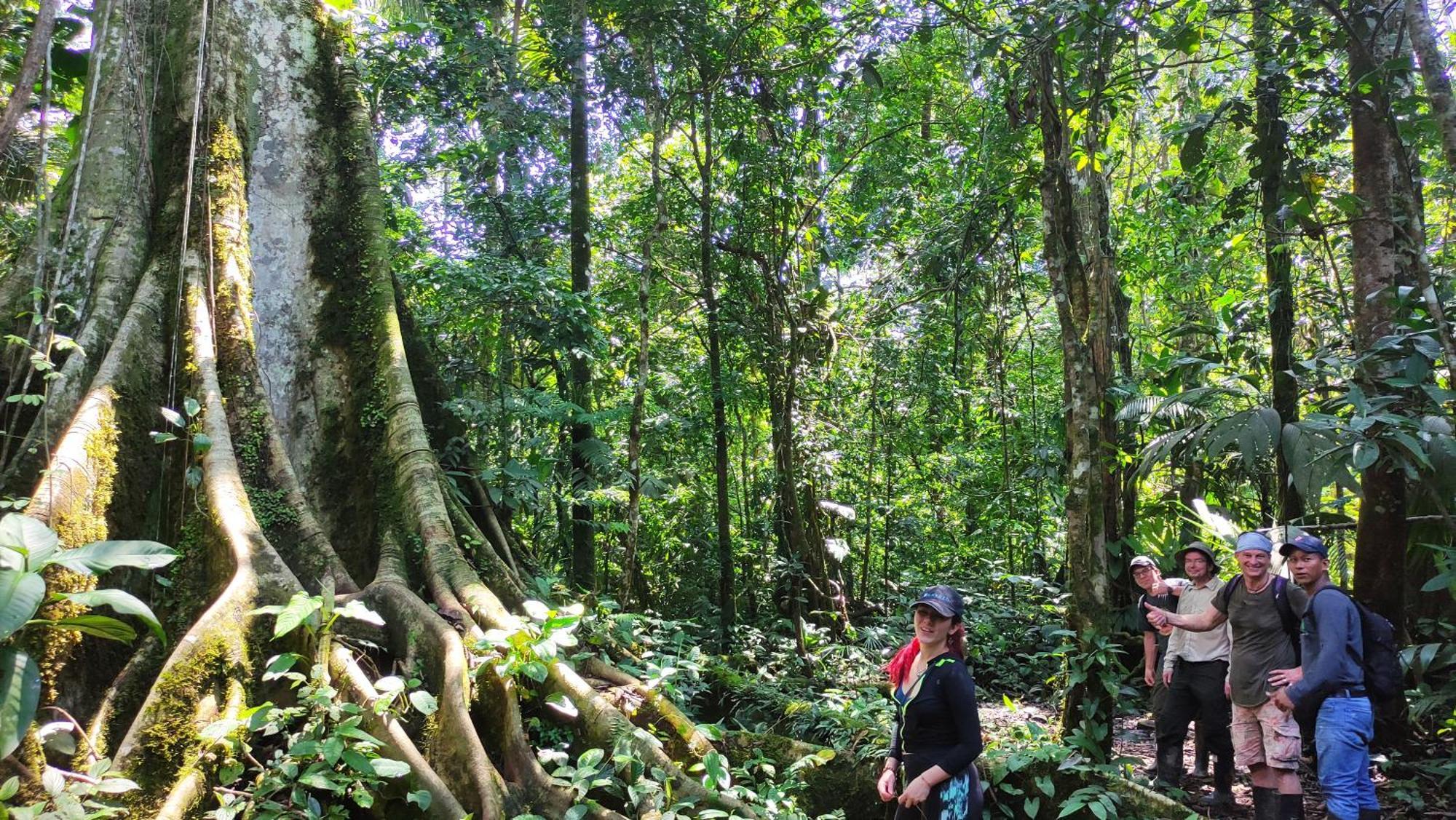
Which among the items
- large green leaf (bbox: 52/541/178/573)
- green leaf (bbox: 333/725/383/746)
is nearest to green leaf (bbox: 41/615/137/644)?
large green leaf (bbox: 52/541/178/573)

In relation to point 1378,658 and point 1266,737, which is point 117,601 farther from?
point 1266,737

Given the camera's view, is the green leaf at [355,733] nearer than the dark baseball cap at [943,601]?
Yes

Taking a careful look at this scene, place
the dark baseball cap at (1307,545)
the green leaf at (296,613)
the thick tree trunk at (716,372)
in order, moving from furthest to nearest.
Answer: the thick tree trunk at (716,372) → the dark baseball cap at (1307,545) → the green leaf at (296,613)

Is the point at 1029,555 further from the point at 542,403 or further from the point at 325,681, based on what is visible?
the point at 325,681

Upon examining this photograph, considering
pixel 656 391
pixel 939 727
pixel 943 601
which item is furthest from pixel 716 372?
pixel 939 727

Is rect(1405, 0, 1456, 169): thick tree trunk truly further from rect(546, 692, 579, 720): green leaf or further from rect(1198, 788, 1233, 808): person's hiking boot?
rect(546, 692, 579, 720): green leaf

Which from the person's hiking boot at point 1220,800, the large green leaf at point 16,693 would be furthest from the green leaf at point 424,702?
the person's hiking boot at point 1220,800

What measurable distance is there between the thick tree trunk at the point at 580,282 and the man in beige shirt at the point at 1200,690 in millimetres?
5009

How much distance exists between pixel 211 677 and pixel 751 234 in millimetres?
6957

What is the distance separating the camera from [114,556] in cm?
238

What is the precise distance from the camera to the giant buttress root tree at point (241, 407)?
124 inches

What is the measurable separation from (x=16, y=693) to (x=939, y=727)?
9.95 ft

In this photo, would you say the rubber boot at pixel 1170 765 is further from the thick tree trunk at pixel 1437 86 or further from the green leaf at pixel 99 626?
the green leaf at pixel 99 626

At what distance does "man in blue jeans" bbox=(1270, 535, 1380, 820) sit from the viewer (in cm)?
435
